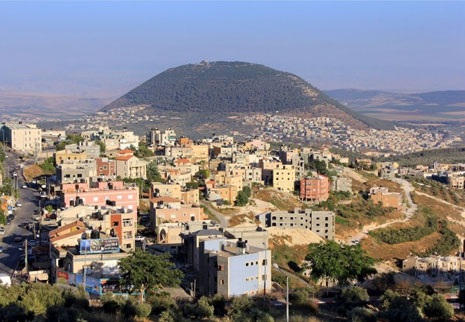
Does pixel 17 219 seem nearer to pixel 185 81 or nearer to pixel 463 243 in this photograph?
pixel 463 243

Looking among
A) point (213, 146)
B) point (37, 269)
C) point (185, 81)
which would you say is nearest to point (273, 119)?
point (185, 81)

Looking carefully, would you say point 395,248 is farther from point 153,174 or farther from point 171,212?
point 171,212

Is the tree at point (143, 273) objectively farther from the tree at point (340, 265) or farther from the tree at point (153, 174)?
the tree at point (153, 174)

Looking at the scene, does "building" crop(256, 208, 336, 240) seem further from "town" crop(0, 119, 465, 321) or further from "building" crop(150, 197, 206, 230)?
"building" crop(150, 197, 206, 230)

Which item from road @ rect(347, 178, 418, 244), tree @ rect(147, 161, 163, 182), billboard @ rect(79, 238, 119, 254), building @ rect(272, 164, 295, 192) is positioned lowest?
road @ rect(347, 178, 418, 244)

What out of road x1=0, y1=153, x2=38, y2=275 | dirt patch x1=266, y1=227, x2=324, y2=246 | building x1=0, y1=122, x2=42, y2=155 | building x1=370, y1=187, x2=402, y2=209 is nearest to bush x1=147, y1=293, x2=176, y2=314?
road x1=0, y1=153, x2=38, y2=275

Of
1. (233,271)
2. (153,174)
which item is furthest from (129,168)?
(233,271)
